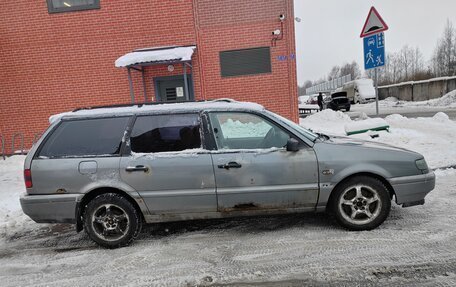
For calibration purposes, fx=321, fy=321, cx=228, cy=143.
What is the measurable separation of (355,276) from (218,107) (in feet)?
7.63

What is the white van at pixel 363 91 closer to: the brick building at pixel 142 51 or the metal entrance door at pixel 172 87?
the brick building at pixel 142 51

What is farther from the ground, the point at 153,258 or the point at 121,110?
the point at 121,110

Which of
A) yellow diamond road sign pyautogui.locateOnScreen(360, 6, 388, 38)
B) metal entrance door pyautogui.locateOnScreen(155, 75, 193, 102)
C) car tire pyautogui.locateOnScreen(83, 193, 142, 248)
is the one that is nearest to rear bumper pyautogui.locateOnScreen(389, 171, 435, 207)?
car tire pyautogui.locateOnScreen(83, 193, 142, 248)

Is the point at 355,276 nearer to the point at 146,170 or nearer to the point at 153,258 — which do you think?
the point at 153,258

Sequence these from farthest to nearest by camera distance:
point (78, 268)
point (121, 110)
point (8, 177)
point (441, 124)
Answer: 1. point (441, 124)
2. point (8, 177)
3. point (121, 110)
4. point (78, 268)

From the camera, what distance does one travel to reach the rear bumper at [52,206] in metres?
3.71

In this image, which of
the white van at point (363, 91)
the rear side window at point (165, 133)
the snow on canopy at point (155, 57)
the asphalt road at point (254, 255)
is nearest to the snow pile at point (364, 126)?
the asphalt road at point (254, 255)

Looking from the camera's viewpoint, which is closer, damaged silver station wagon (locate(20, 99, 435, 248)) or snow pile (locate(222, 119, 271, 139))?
damaged silver station wagon (locate(20, 99, 435, 248))

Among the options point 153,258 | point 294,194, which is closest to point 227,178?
point 294,194

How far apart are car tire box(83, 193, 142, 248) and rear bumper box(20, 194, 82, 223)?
17cm

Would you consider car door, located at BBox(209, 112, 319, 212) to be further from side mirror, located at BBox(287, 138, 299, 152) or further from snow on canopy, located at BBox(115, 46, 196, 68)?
snow on canopy, located at BBox(115, 46, 196, 68)

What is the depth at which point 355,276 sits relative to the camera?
114 inches

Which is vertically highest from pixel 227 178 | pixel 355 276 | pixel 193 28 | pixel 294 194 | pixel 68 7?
pixel 68 7

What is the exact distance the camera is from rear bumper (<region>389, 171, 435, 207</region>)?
3.76m
